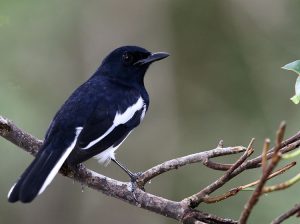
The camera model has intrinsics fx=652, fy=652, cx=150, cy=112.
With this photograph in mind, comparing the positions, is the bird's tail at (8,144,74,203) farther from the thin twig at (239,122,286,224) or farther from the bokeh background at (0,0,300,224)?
the bokeh background at (0,0,300,224)

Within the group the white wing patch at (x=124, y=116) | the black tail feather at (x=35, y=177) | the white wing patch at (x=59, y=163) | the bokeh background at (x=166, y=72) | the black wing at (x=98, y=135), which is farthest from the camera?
the bokeh background at (x=166, y=72)

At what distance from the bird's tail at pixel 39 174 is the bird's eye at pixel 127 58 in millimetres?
1251

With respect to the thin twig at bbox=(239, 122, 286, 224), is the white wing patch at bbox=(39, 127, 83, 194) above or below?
below

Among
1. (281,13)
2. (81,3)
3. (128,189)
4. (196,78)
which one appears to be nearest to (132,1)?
(81,3)

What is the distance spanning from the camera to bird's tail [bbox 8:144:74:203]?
290cm

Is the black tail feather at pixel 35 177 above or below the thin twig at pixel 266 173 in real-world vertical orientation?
below

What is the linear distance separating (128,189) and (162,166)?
229mm

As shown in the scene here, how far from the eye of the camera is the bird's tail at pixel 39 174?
2.90 m

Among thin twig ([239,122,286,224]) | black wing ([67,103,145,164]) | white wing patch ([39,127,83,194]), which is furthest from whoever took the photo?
black wing ([67,103,145,164])

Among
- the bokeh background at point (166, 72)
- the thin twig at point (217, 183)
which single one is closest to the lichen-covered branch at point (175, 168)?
the thin twig at point (217, 183)

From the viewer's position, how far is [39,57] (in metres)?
7.25

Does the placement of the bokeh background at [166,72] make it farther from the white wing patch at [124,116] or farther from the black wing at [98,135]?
the black wing at [98,135]

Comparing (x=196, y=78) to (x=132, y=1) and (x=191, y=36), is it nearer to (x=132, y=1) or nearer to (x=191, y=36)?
(x=191, y=36)

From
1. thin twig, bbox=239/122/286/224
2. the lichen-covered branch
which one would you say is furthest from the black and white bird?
thin twig, bbox=239/122/286/224
